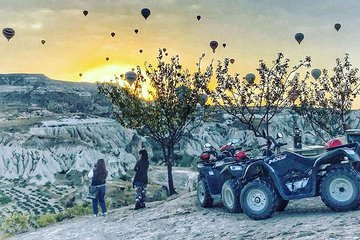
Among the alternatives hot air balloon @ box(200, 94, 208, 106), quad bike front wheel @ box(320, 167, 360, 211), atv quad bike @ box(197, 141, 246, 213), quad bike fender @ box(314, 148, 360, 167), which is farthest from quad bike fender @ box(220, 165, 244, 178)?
hot air balloon @ box(200, 94, 208, 106)

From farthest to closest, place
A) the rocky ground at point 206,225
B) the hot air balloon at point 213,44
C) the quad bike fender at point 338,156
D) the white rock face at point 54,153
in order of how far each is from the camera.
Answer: the white rock face at point 54,153
the hot air balloon at point 213,44
the quad bike fender at point 338,156
the rocky ground at point 206,225

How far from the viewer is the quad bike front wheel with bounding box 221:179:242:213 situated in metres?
11.7

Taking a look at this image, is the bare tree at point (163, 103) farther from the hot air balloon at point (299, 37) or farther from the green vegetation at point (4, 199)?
the green vegetation at point (4, 199)

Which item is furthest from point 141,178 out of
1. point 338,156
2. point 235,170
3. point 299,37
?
point 299,37

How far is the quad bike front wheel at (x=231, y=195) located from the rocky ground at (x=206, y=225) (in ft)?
0.65

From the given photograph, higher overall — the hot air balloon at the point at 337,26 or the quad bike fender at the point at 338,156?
the hot air balloon at the point at 337,26

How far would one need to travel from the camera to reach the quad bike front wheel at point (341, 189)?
978cm

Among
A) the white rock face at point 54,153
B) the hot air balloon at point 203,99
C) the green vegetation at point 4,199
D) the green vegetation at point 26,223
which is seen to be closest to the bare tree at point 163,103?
the hot air balloon at point 203,99

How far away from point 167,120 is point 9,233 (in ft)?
41.8

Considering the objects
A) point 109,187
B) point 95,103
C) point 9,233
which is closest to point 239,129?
point 95,103

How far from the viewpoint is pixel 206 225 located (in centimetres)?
1118

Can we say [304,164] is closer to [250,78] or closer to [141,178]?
[141,178]

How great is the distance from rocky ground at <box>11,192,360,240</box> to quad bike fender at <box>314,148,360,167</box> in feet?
3.65

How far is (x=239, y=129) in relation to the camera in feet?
440
